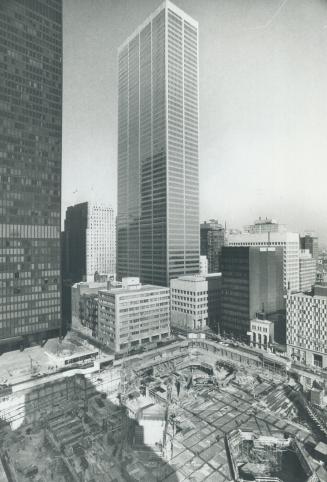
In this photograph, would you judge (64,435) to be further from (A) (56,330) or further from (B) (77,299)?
(B) (77,299)

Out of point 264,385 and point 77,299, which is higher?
point 77,299

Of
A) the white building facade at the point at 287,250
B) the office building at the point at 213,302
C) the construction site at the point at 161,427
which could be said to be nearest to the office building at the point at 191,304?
the office building at the point at 213,302

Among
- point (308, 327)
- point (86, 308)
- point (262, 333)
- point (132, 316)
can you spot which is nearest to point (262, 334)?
point (262, 333)

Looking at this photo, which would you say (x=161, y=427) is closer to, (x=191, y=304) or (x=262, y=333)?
(x=262, y=333)

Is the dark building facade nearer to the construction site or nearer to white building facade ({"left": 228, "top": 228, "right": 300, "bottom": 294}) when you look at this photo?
the construction site

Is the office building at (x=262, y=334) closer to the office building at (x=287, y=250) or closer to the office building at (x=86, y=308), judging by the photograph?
the office building at (x=86, y=308)

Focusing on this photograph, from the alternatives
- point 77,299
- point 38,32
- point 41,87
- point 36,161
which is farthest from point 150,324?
point 38,32
